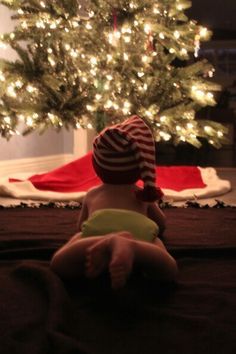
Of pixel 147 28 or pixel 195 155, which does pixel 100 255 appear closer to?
pixel 147 28

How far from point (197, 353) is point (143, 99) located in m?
1.97

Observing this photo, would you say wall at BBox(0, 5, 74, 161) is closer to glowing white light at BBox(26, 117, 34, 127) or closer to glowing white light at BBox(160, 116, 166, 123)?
glowing white light at BBox(26, 117, 34, 127)

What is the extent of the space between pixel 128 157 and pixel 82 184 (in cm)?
131

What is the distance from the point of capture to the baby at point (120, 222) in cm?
85

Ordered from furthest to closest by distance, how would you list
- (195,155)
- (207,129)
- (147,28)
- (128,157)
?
1. (195,155)
2. (207,129)
3. (147,28)
4. (128,157)

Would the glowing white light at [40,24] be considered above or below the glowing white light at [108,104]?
above

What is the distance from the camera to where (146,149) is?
43.1 inches

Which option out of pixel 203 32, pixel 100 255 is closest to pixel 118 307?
pixel 100 255

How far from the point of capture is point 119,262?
80cm

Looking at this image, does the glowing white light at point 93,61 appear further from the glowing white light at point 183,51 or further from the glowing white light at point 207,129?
the glowing white light at point 207,129

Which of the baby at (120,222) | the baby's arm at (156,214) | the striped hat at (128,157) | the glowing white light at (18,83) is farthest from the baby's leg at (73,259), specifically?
the glowing white light at (18,83)

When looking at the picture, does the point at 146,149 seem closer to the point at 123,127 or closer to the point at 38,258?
the point at 123,127

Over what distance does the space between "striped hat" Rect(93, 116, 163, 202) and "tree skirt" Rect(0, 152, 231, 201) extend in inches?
39.3

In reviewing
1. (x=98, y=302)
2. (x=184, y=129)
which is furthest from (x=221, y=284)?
(x=184, y=129)
